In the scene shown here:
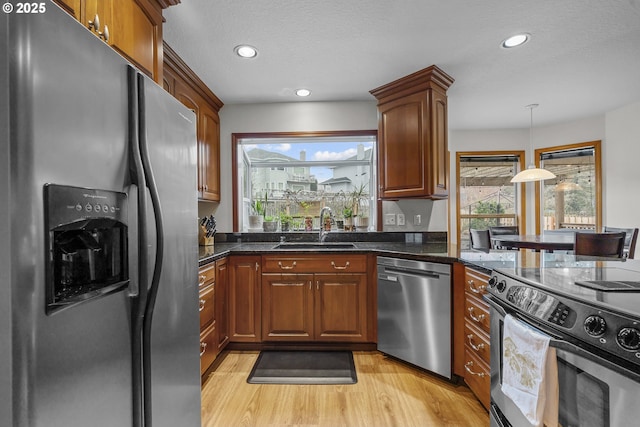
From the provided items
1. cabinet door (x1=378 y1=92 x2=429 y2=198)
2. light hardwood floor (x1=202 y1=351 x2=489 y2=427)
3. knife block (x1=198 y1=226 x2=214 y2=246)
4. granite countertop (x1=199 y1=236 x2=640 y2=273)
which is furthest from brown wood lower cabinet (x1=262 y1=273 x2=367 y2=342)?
cabinet door (x1=378 y1=92 x2=429 y2=198)

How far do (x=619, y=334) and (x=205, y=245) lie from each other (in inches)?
114

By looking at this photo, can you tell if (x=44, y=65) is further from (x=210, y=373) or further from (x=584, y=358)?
(x=210, y=373)

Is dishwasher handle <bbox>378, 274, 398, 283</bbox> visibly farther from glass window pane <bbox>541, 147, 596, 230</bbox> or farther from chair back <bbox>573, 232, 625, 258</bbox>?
glass window pane <bbox>541, 147, 596, 230</bbox>

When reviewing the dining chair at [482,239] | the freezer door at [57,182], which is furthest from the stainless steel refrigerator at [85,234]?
the dining chair at [482,239]

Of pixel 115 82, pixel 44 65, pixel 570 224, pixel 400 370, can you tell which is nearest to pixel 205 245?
pixel 400 370

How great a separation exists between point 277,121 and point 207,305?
6.60ft

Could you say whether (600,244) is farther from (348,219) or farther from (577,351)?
(577,351)

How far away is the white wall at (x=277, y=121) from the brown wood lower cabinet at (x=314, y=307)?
106cm

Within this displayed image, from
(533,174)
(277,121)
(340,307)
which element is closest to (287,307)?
(340,307)

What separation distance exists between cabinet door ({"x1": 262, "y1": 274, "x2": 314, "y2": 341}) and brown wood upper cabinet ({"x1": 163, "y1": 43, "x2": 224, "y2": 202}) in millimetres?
1028

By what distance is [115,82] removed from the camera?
2.77ft

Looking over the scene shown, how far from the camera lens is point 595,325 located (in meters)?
0.87

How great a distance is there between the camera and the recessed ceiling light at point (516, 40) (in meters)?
2.16

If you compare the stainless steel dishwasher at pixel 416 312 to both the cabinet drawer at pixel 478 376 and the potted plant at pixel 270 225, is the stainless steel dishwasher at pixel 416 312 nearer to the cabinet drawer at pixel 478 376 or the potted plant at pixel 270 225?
the cabinet drawer at pixel 478 376
